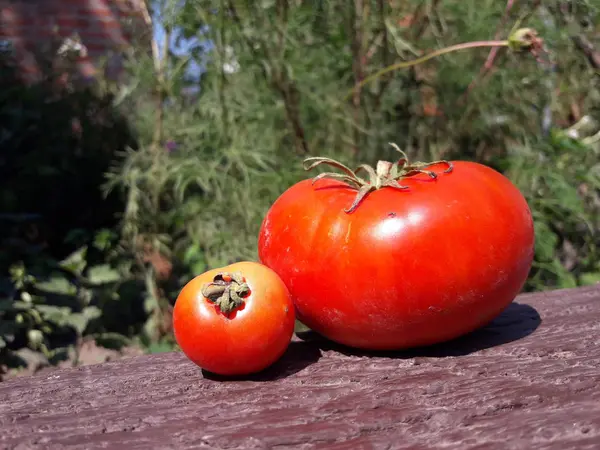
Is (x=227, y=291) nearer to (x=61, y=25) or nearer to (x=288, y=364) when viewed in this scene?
(x=288, y=364)

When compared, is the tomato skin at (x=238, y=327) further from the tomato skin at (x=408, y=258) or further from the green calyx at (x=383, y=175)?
the green calyx at (x=383, y=175)

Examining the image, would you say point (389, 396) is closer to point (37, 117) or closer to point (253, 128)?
point (253, 128)

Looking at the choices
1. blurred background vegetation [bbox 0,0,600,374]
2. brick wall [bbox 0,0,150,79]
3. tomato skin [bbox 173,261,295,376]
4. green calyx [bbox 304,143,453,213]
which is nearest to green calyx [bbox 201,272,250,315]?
tomato skin [bbox 173,261,295,376]

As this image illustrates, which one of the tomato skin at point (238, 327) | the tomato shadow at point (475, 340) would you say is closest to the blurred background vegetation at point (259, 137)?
the tomato shadow at point (475, 340)

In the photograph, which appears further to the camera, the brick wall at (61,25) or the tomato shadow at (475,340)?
the brick wall at (61,25)

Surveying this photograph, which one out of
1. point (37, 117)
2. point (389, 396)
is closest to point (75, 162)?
point (37, 117)

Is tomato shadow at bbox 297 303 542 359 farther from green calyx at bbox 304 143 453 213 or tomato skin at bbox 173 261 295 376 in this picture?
green calyx at bbox 304 143 453 213

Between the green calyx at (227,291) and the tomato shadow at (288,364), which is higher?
the green calyx at (227,291)
